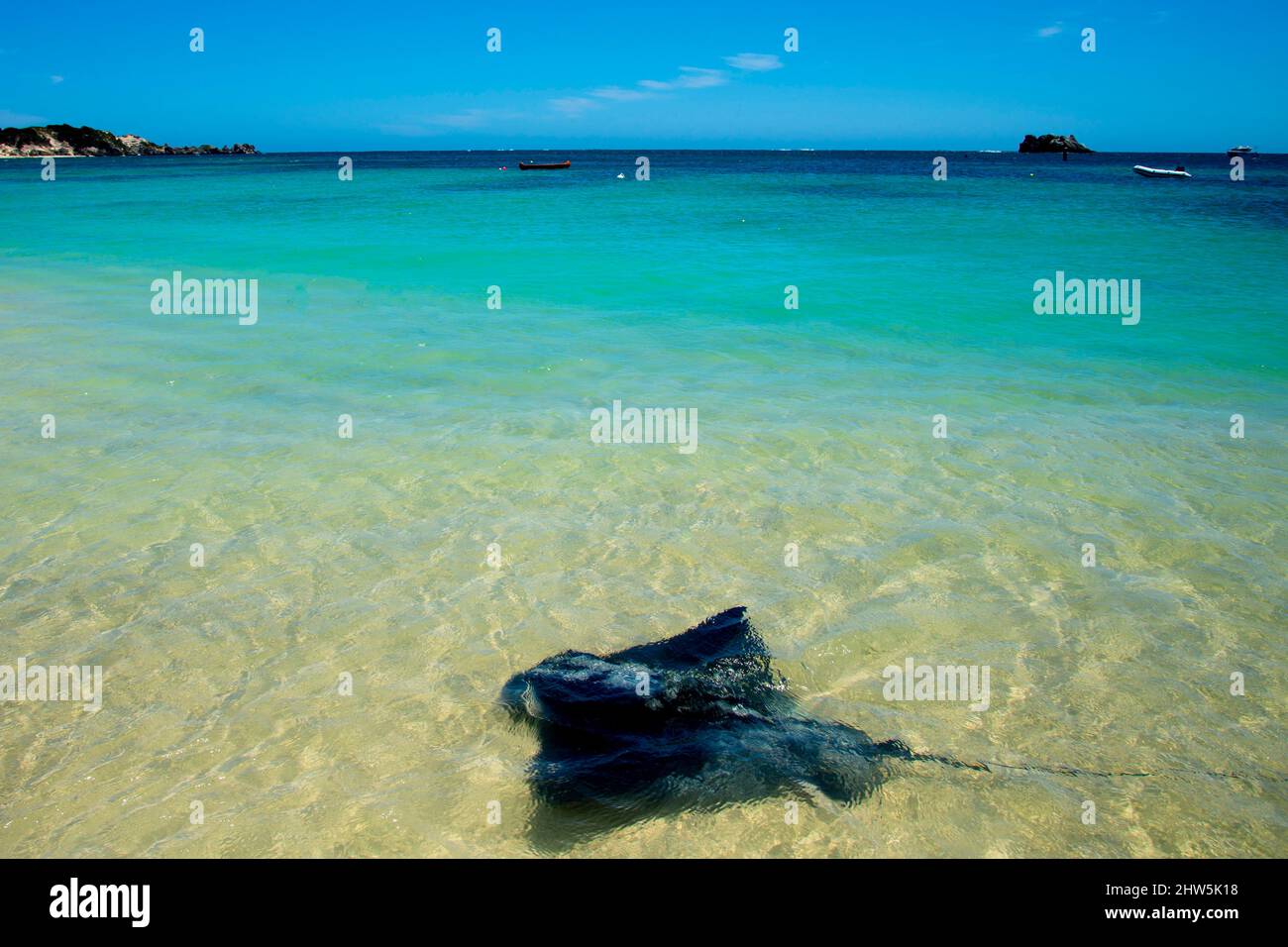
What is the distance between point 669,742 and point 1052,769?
1.78 m

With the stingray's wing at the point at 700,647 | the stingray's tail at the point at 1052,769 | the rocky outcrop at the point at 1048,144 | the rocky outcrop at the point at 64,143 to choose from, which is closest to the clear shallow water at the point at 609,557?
the stingray's tail at the point at 1052,769

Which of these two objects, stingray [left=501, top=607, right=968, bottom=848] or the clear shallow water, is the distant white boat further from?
stingray [left=501, top=607, right=968, bottom=848]

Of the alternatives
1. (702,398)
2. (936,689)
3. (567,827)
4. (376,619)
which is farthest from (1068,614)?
(702,398)

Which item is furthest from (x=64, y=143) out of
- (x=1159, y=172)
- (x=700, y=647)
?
(x=700, y=647)

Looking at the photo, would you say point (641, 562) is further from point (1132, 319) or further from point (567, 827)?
point (1132, 319)

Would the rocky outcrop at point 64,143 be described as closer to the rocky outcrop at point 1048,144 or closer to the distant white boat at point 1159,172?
the distant white boat at point 1159,172

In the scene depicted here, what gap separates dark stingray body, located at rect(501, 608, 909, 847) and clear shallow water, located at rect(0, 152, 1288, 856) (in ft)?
0.40

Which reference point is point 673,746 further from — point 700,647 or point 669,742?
point 700,647

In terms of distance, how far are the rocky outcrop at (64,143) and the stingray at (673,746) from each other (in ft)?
480

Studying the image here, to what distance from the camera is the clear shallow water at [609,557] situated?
3473mm

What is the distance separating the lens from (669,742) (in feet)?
12.1

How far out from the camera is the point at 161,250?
21.9 meters

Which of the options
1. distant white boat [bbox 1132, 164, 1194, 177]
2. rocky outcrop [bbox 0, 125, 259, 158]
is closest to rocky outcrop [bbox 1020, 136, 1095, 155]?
distant white boat [bbox 1132, 164, 1194, 177]

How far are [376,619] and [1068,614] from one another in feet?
13.7
